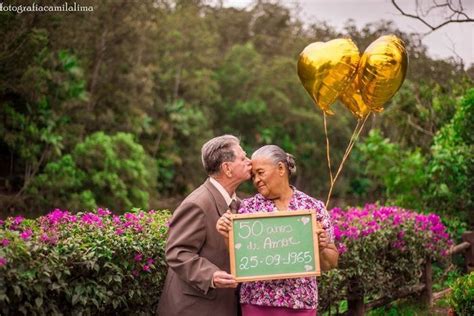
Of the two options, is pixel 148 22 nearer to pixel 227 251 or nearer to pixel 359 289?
pixel 359 289

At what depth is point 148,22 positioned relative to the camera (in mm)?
28781

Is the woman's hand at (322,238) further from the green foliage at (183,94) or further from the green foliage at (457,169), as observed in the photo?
the green foliage at (183,94)

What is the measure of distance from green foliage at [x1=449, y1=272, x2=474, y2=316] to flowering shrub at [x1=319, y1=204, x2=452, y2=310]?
135cm

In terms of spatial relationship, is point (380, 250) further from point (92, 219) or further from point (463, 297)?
point (92, 219)

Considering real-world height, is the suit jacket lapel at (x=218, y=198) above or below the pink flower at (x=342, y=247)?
above

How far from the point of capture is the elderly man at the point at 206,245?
3986 millimetres

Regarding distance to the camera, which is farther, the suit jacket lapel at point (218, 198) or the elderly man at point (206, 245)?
the suit jacket lapel at point (218, 198)

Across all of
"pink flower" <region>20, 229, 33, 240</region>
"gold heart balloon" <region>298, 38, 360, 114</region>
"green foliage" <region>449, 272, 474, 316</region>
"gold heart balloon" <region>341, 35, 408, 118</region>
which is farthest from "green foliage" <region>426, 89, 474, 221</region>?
"pink flower" <region>20, 229, 33, 240</region>

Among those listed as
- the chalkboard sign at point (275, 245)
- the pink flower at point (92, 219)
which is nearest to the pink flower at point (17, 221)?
the pink flower at point (92, 219)

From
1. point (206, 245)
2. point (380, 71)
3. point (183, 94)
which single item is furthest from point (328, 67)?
point (183, 94)

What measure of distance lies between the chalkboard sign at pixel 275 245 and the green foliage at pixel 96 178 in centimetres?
1764

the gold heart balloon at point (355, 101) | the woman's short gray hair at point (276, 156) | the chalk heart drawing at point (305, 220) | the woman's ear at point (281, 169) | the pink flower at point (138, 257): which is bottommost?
the pink flower at point (138, 257)

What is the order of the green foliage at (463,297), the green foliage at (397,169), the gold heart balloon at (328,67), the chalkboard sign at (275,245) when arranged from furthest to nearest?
1. the green foliage at (397,169)
2. the gold heart balloon at (328,67)
3. the green foliage at (463,297)
4. the chalkboard sign at (275,245)

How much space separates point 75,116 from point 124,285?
21.0 meters
